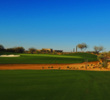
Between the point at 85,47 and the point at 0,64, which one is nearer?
the point at 0,64

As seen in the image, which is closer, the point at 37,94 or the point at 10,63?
the point at 37,94

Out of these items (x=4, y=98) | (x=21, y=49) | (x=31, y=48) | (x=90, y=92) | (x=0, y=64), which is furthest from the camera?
(x=31, y=48)

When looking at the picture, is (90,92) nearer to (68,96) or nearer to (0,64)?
(68,96)

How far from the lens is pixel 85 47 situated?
9400cm

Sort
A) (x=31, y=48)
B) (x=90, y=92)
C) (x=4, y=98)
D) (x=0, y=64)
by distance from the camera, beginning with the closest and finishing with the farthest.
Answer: (x=4, y=98) → (x=90, y=92) → (x=0, y=64) → (x=31, y=48)

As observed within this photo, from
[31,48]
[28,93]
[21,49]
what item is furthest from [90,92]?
[31,48]

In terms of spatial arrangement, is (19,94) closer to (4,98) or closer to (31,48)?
(4,98)

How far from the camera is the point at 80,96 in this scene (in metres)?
5.98

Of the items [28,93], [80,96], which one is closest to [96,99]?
A: [80,96]

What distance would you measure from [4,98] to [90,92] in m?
3.82

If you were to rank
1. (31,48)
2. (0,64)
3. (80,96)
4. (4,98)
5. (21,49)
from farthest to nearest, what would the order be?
(31,48)
(21,49)
(0,64)
(80,96)
(4,98)

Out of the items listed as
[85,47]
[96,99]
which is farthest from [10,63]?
[85,47]

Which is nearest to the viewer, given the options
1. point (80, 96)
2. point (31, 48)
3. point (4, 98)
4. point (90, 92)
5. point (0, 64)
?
point (4, 98)

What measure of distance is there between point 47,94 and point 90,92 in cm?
205
